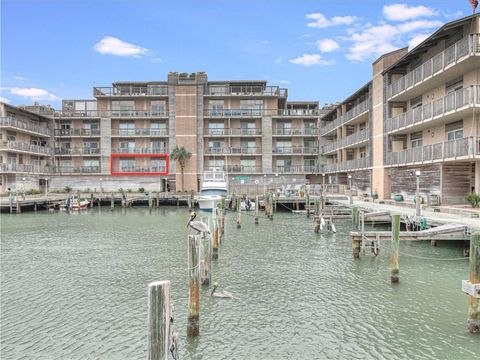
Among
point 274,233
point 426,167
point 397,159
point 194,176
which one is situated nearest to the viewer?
point 274,233

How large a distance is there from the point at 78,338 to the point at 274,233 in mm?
19112

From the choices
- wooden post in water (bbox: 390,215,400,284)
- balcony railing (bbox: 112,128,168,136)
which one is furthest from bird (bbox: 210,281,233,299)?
balcony railing (bbox: 112,128,168,136)

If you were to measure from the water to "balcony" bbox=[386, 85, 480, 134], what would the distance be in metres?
9.97

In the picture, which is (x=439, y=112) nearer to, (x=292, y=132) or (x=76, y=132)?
(x=292, y=132)

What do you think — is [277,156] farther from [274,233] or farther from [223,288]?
[223,288]

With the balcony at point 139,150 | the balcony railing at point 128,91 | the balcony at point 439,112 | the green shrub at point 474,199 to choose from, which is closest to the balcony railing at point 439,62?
the balcony at point 439,112

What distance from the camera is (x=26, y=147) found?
54.5m

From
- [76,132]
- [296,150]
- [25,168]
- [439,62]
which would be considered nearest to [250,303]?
[439,62]

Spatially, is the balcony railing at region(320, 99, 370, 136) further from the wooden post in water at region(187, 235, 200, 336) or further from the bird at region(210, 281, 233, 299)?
the wooden post in water at region(187, 235, 200, 336)

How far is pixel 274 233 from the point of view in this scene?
28047mm

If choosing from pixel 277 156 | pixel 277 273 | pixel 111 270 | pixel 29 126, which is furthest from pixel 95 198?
pixel 277 273

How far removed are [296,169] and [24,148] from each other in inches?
1687

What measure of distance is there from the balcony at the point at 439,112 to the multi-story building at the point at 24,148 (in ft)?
155

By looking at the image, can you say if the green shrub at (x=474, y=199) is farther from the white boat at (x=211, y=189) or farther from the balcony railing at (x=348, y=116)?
the white boat at (x=211, y=189)
